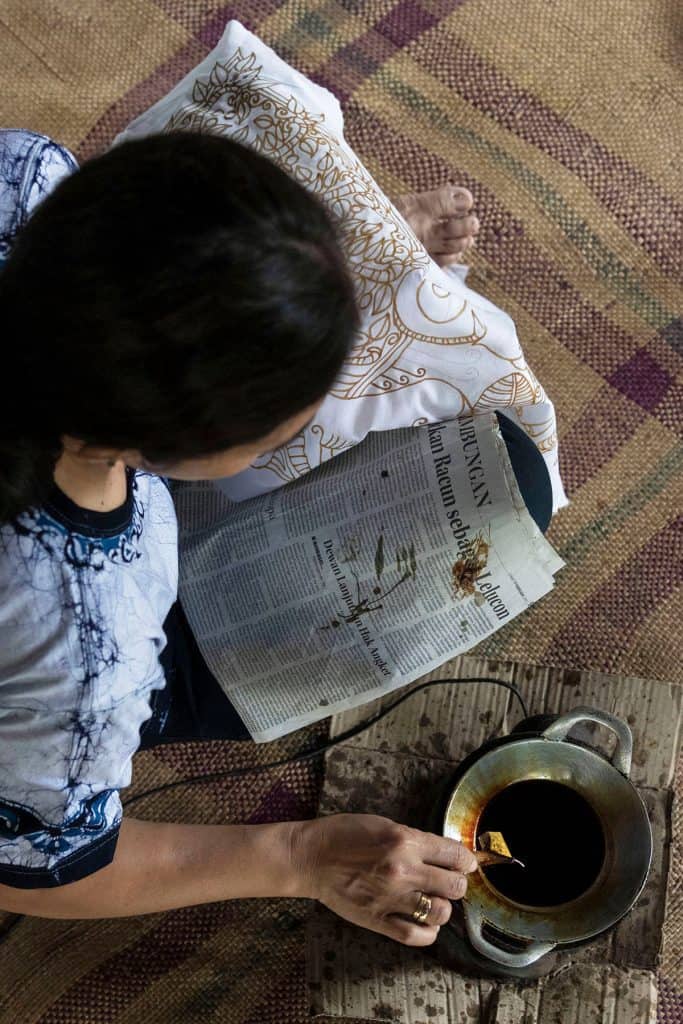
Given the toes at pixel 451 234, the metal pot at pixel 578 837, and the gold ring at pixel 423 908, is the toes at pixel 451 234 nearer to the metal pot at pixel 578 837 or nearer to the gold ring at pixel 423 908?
the metal pot at pixel 578 837

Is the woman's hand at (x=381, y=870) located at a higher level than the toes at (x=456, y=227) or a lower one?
lower

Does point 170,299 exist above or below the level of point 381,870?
above

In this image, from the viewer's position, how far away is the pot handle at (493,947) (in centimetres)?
67

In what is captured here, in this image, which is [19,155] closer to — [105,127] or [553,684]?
[105,127]

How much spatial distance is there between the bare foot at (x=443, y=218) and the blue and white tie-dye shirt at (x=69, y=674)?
46cm

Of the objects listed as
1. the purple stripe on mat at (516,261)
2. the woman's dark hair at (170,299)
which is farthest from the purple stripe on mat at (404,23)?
the woman's dark hair at (170,299)

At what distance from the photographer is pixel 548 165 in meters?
1.06

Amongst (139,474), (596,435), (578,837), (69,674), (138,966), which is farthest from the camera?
(596,435)

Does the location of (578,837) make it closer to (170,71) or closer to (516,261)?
(516,261)

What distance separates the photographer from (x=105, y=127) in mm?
1054

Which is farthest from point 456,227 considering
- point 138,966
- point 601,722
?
point 138,966

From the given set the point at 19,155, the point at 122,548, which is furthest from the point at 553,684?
the point at 19,155

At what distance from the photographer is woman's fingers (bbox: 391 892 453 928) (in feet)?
2.19

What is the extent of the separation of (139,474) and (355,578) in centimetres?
21
